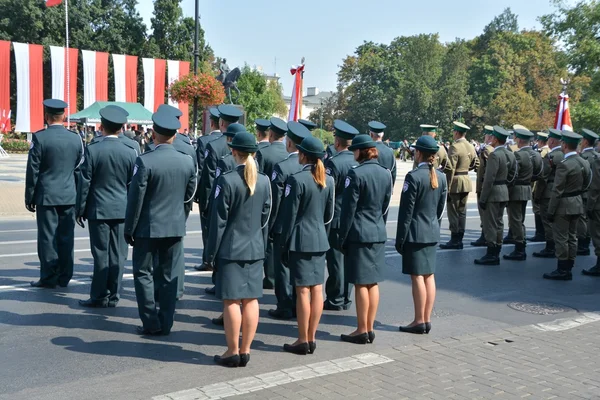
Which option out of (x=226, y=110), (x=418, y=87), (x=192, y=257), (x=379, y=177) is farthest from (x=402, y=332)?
(x=418, y=87)

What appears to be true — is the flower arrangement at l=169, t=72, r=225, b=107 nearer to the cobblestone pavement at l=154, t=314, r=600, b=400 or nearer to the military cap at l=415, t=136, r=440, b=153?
the military cap at l=415, t=136, r=440, b=153

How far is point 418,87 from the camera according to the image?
2879 inches

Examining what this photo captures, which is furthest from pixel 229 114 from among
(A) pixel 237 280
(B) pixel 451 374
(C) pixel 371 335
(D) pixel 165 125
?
(B) pixel 451 374

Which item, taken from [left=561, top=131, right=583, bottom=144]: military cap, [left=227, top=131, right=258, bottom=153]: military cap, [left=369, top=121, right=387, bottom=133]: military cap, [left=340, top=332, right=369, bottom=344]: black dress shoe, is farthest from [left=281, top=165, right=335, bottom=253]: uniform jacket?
[left=561, top=131, right=583, bottom=144]: military cap

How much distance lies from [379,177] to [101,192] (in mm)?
3123

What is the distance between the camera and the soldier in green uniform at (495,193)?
11047 millimetres

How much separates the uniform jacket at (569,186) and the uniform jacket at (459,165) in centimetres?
245

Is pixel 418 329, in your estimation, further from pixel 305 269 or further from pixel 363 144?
pixel 363 144

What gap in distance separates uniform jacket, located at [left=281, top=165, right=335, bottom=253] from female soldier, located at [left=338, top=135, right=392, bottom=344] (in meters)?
0.35

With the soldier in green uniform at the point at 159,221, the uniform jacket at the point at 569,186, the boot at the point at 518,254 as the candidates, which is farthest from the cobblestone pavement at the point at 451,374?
the boot at the point at 518,254

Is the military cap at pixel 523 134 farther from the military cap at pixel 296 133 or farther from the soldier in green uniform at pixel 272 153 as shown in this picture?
the military cap at pixel 296 133

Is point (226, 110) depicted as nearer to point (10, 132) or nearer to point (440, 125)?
point (10, 132)

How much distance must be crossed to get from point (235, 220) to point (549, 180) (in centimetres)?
848

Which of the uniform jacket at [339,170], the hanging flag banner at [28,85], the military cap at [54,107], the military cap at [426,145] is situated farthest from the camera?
the hanging flag banner at [28,85]
